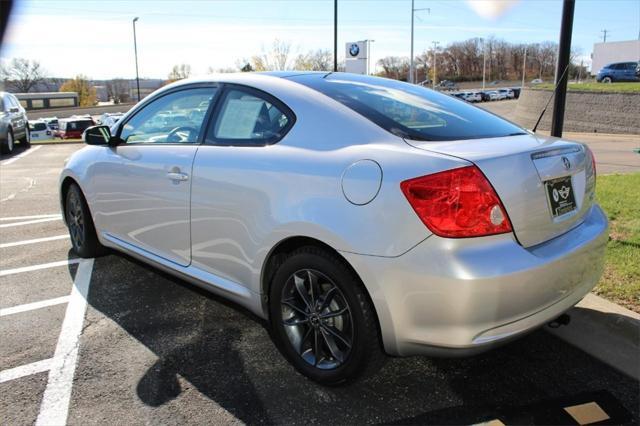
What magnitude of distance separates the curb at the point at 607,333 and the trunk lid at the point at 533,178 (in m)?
0.83

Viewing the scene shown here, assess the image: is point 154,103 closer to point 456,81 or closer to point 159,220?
point 159,220

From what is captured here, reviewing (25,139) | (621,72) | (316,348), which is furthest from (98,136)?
(621,72)

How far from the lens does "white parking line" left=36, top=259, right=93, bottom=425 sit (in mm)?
2484

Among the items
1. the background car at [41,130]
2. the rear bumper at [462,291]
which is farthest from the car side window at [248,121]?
the background car at [41,130]

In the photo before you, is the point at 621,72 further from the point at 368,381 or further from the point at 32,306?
the point at 32,306

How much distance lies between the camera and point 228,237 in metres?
2.93

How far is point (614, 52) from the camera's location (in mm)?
57562

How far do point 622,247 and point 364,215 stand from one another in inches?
119

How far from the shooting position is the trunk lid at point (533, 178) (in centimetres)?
223

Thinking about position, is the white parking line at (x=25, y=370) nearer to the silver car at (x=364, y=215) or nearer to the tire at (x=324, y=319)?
the silver car at (x=364, y=215)

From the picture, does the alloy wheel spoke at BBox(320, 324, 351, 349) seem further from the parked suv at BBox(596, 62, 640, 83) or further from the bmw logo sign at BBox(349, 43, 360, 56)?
the parked suv at BBox(596, 62, 640, 83)

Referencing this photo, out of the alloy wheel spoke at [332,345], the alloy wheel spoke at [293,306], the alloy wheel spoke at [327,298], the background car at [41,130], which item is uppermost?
the alloy wheel spoke at [327,298]

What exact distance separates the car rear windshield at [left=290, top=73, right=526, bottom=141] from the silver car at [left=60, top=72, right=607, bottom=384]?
0.05 feet

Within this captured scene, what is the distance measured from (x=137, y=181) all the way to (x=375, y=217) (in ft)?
6.55
